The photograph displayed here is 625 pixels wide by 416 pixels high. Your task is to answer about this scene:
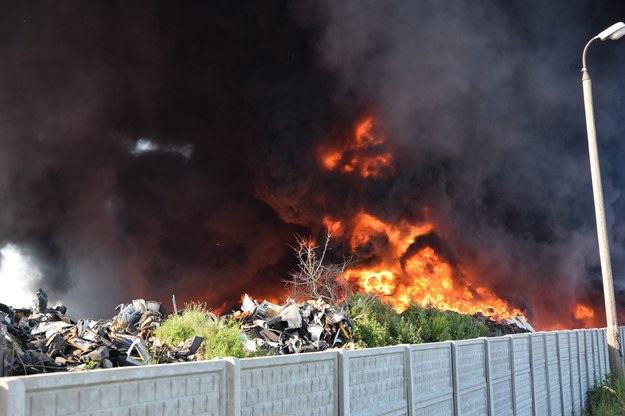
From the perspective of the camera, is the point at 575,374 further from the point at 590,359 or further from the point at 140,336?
the point at 140,336

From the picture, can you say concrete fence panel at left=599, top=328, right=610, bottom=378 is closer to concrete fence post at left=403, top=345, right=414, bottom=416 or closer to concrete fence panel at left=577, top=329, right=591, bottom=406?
concrete fence panel at left=577, top=329, right=591, bottom=406

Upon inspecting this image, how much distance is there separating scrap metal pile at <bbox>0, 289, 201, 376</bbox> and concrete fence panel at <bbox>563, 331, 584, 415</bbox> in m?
11.6

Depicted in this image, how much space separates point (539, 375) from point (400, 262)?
27.1 metres

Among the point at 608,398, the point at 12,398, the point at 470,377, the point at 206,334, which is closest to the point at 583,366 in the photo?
the point at 608,398

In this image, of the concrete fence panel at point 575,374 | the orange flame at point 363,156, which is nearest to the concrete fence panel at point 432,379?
the concrete fence panel at point 575,374

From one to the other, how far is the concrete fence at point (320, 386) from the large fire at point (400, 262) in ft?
80.4

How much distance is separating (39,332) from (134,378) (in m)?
8.32

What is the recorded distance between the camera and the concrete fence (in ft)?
11.6

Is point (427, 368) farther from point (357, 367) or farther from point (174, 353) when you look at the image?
point (174, 353)

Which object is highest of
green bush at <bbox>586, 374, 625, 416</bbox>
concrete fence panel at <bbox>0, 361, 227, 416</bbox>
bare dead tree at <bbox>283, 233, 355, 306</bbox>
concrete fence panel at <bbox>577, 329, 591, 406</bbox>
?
bare dead tree at <bbox>283, 233, 355, 306</bbox>

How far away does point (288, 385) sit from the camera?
5480 millimetres

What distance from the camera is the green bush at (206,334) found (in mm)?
10828

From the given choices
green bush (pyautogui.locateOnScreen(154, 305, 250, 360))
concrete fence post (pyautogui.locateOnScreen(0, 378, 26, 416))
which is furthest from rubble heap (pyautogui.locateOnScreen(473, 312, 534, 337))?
concrete fence post (pyautogui.locateOnScreen(0, 378, 26, 416))

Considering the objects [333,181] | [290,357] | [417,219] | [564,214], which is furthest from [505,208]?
[290,357]
